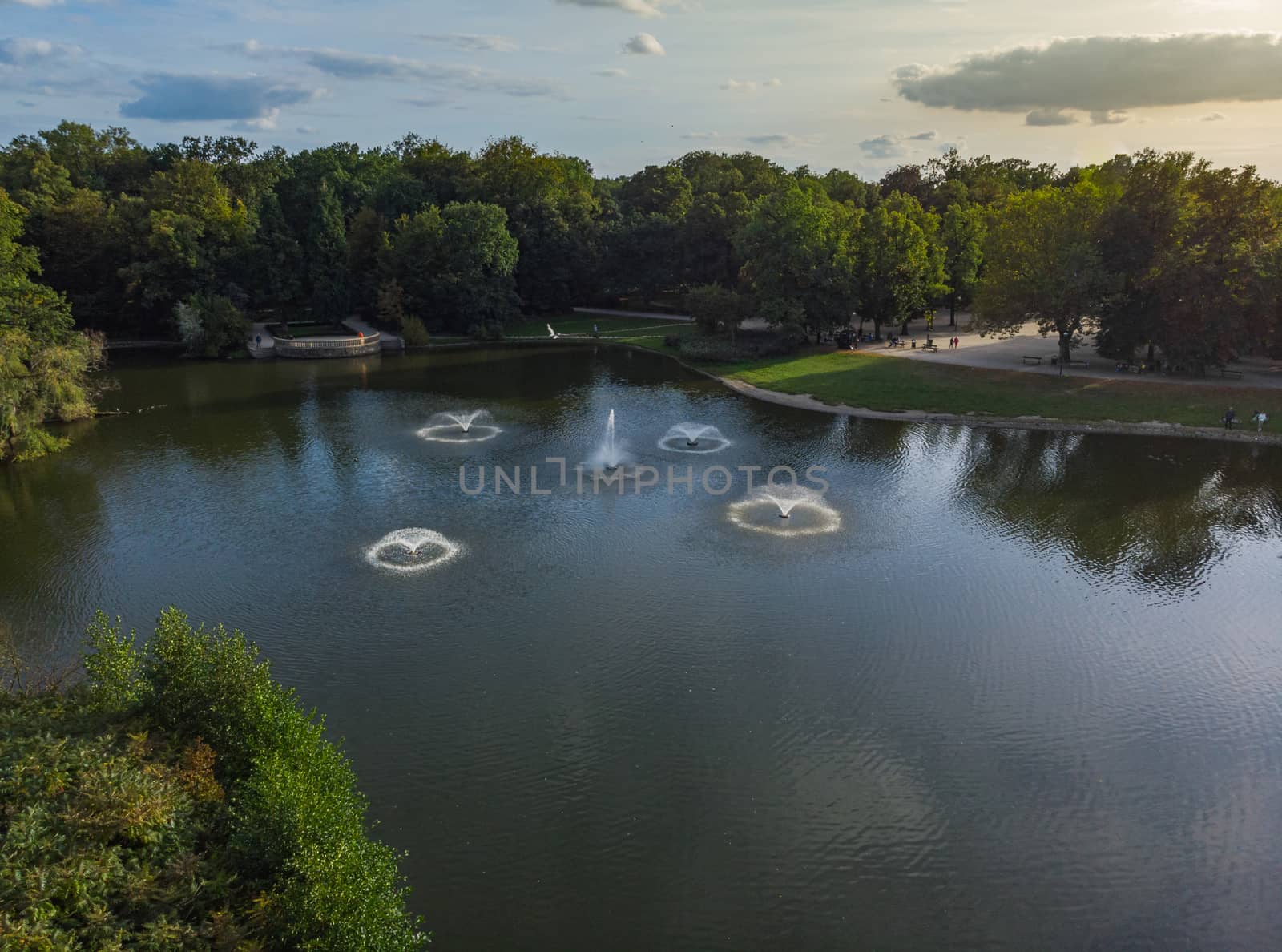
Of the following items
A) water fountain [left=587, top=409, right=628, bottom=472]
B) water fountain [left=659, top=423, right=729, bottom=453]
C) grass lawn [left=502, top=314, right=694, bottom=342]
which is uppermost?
grass lawn [left=502, top=314, right=694, bottom=342]

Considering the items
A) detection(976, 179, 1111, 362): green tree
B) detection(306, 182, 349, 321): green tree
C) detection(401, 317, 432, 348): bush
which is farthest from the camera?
detection(306, 182, 349, 321): green tree

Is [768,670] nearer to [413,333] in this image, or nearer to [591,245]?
[413,333]

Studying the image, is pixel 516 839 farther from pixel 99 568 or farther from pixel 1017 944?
pixel 99 568

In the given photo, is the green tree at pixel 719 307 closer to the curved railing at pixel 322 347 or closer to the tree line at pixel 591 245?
the tree line at pixel 591 245

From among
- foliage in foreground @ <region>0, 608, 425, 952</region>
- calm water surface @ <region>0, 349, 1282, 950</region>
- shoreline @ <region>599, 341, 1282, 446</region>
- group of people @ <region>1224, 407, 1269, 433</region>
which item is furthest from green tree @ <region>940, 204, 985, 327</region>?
foliage in foreground @ <region>0, 608, 425, 952</region>

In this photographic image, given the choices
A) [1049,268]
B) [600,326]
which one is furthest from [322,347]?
[1049,268]

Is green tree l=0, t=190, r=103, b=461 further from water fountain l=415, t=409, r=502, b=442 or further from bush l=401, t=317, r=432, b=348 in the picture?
bush l=401, t=317, r=432, b=348
